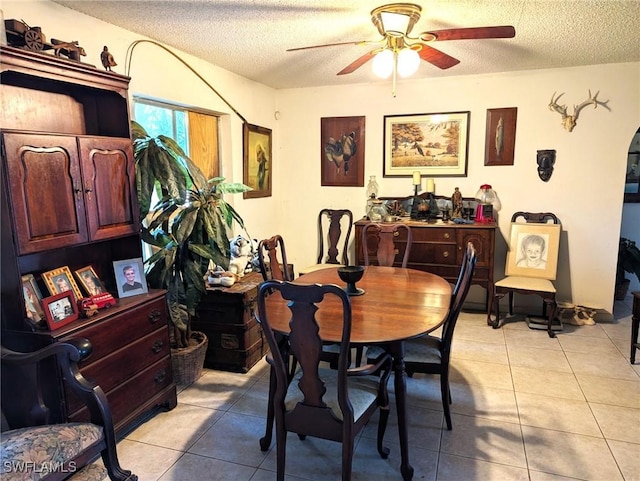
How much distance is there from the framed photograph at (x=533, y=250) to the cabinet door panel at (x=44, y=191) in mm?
3726

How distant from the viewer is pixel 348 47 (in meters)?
3.22

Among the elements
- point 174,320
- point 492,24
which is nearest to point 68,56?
point 174,320

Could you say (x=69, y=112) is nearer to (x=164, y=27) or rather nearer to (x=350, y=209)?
(x=164, y=27)

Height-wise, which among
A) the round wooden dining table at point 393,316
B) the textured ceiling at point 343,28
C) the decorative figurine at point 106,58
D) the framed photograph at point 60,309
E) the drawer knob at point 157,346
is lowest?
the drawer knob at point 157,346

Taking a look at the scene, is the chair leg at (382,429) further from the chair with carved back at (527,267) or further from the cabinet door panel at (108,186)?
the chair with carved back at (527,267)

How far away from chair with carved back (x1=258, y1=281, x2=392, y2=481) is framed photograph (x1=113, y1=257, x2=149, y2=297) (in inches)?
42.5

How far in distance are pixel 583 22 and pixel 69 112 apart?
10.5ft

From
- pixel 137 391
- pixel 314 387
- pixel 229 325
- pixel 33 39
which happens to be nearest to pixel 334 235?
pixel 229 325

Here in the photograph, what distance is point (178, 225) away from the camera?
2.78 m

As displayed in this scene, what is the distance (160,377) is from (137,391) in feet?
0.64

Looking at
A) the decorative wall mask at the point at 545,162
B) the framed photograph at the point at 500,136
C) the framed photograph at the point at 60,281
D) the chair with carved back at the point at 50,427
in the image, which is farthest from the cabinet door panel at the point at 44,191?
the decorative wall mask at the point at 545,162

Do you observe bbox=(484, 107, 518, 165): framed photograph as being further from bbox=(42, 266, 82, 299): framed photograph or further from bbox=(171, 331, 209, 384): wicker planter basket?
bbox=(42, 266, 82, 299): framed photograph

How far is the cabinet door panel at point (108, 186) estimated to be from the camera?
7.13ft

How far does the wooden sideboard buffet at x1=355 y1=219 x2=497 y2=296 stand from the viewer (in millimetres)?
4070
